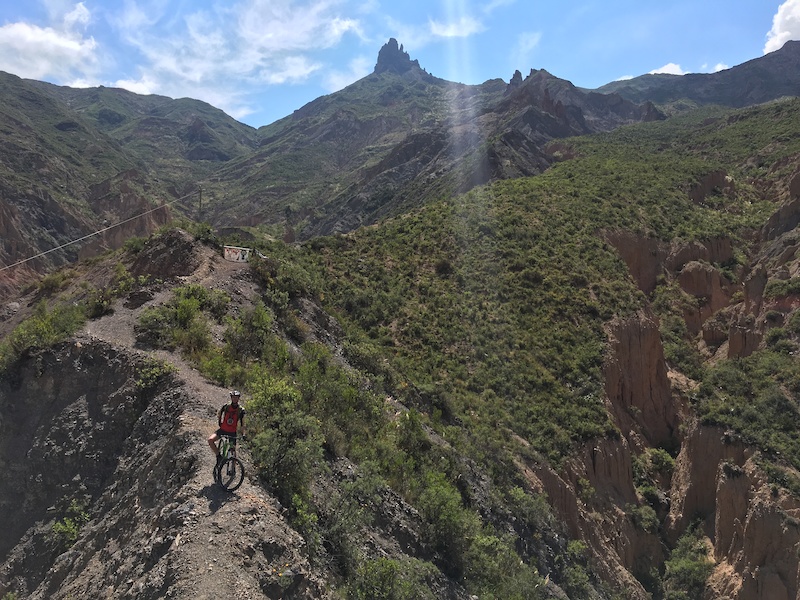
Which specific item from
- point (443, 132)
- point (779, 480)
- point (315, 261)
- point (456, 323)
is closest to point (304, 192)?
point (443, 132)

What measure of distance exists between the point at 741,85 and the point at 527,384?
15293cm

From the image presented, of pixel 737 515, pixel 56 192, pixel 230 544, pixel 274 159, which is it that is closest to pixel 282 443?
pixel 230 544

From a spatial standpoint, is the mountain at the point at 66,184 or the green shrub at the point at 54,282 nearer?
the green shrub at the point at 54,282

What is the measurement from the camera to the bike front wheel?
667 centimetres

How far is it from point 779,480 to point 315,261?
25236 mm

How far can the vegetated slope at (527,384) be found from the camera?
9.85 meters

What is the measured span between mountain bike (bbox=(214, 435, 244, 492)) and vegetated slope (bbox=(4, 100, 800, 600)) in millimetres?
590

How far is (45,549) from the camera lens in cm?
770

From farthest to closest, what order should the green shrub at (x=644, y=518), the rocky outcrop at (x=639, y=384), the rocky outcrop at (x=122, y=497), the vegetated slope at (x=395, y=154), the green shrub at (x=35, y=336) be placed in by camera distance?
the vegetated slope at (x=395, y=154) < the rocky outcrop at (x=639, y=384) < the green shrub at (x=644, y=518) < the green shrub at (x=35, y=336) < the rocky outcrop at (x=122, y=497)

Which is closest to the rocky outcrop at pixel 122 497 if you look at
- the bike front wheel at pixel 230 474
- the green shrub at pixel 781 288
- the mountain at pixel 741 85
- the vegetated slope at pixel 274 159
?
the bike front wheel at pixel 230 474

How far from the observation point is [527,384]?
23266mm

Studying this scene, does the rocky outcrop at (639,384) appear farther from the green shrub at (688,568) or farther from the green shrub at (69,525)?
the green shrub at (69,525)

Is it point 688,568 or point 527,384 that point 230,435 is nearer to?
point 527,384

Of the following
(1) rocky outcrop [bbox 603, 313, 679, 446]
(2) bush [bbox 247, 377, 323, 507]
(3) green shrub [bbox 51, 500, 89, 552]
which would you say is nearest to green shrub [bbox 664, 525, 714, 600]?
(1) rocky outcrop [bbox 603, 313, 679, 446]
